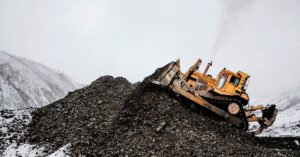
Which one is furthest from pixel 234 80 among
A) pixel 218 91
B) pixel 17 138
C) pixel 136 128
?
pixel 17 138

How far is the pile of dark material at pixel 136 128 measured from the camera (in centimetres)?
938

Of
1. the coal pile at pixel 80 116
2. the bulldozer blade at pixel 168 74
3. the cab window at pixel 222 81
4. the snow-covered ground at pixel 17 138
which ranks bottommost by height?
the snow-covered ground at pixel 17 138

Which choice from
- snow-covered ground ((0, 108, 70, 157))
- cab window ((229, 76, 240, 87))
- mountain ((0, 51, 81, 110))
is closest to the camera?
snow-covered ground ((0, 108, 70, 157))

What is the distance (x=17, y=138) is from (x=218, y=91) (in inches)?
328

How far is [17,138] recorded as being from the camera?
37.1ft

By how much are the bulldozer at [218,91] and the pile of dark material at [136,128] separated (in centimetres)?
45

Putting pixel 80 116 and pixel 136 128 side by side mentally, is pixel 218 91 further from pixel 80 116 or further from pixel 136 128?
pixel 80 116

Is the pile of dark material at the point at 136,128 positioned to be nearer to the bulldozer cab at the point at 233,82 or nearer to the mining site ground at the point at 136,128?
the mining site ground at the point at 136,128

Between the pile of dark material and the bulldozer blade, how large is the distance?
318mm

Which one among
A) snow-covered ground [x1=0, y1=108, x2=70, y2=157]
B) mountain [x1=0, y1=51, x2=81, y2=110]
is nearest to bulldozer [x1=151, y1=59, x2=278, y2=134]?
snow-covered ground [x1=0, y1=108, x2=70, y2=157]

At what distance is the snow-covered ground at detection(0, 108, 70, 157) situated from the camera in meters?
10.1

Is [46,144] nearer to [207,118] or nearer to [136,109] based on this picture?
[136,109]

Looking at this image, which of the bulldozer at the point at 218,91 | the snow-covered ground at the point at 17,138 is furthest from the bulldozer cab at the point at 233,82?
the snow-covered ground at the point at 17,138

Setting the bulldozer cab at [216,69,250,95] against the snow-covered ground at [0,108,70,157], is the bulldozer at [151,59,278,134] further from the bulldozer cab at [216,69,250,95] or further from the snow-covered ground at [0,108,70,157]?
the snow-covered ground at [0,108,70,157]
